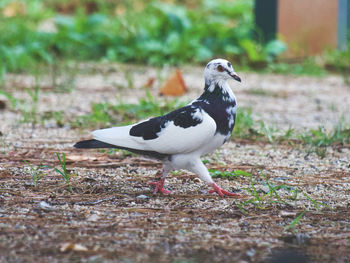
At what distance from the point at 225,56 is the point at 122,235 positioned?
6.11 meters

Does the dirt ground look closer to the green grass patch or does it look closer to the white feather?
the green grass patch

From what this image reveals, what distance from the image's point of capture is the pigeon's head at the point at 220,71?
320 cm

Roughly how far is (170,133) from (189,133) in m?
0.10

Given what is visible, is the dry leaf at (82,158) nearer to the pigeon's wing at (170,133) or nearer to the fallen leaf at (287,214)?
the pigeon's wing at (170,133)

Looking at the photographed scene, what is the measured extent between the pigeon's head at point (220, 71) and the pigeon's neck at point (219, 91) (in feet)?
0.06

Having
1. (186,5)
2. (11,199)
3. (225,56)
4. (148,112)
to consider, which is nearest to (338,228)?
(11,199)

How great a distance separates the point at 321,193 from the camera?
127 inches

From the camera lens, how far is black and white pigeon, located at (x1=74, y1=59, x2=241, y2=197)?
119 inches

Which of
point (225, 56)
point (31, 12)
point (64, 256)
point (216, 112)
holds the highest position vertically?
point (31, 12)

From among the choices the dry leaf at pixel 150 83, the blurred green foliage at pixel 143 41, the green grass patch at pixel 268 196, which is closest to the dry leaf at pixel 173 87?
the dry leaf at pixel 150 83

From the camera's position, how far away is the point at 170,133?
3062mm

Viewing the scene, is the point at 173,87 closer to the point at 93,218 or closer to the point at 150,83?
the point at 150,83

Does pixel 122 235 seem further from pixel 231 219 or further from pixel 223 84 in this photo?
pixel 223 84

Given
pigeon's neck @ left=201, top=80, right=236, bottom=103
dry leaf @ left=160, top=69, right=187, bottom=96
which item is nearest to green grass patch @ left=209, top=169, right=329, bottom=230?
pigeon's neck @ left=201, top=80, right=236, bottom=103
